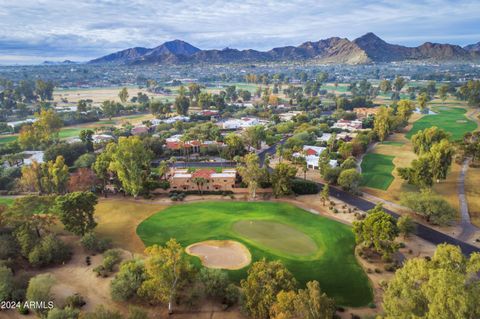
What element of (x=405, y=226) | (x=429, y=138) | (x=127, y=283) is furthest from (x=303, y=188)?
(x=127, y=283)

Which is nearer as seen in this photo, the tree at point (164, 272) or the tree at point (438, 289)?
the tree at point (438, 289)

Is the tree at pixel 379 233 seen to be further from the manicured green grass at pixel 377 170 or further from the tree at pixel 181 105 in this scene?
the tree at pixel 181 105

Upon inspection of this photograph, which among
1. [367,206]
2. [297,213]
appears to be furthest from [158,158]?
[367,206]

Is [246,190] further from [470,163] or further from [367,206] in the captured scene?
[470,163]

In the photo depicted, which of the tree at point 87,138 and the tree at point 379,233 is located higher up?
the tree at point 87,138

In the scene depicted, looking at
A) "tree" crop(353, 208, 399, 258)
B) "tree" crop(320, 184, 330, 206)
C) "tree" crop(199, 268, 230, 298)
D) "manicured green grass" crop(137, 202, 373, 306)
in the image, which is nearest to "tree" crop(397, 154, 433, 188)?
"tree" crop(320, 184, 330, 206)

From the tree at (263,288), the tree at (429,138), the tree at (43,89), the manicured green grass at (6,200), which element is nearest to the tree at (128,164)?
the manicured green grass at (6,200)
